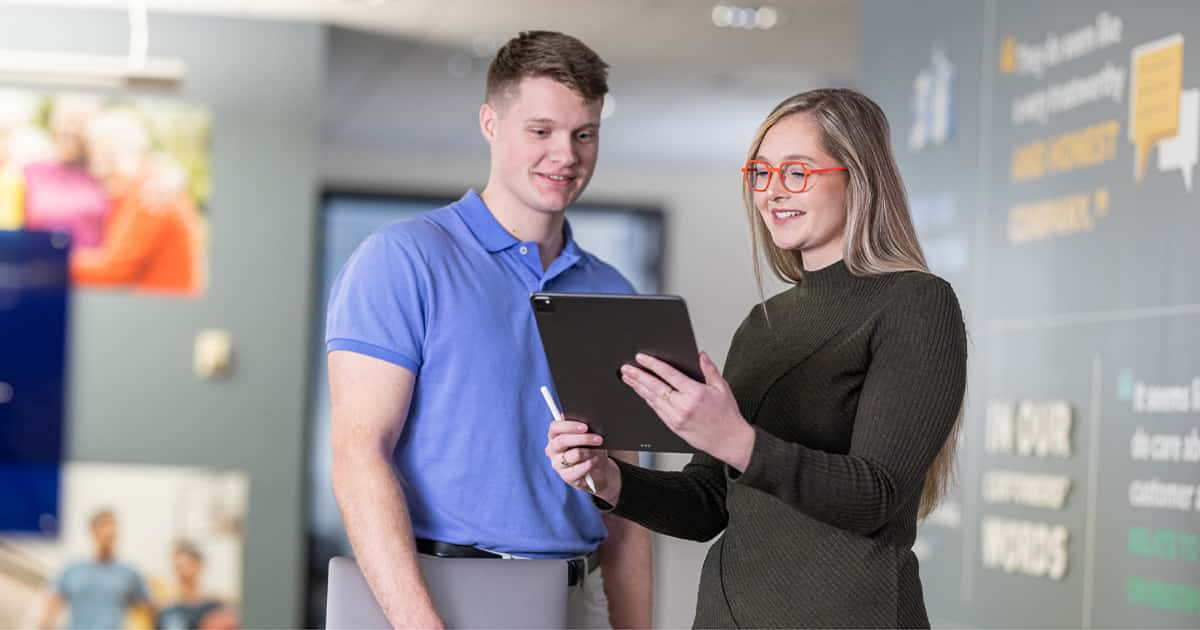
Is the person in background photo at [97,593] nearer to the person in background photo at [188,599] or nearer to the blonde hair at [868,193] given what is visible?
the person in background photo at [188,599]

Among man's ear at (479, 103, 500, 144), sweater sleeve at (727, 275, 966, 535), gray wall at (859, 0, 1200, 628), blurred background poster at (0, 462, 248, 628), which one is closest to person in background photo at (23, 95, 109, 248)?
blurred background poster at (0, 462, 248, 628)

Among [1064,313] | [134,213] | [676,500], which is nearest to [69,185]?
[134,213]

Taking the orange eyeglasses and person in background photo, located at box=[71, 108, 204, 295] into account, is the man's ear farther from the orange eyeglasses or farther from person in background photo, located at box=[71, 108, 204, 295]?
person in background photo, located at box=[71, 108, 204, 295]

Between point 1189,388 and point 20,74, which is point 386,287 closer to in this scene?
point 1189,388

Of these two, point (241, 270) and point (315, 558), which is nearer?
point (241, 270)

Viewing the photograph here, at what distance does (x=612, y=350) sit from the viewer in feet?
5.85

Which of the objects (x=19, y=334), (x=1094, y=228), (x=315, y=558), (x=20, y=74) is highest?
(x=20, y=74)

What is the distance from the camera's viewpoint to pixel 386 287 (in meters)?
2.25

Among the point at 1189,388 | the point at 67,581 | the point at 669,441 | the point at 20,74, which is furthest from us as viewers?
the point at 67,581

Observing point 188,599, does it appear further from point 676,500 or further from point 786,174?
point 786,174

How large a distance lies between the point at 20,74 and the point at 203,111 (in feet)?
3.96

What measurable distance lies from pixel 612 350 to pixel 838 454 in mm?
293

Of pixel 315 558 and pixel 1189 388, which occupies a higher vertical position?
pixel 1189 388

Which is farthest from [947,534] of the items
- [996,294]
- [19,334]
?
[19,334]
